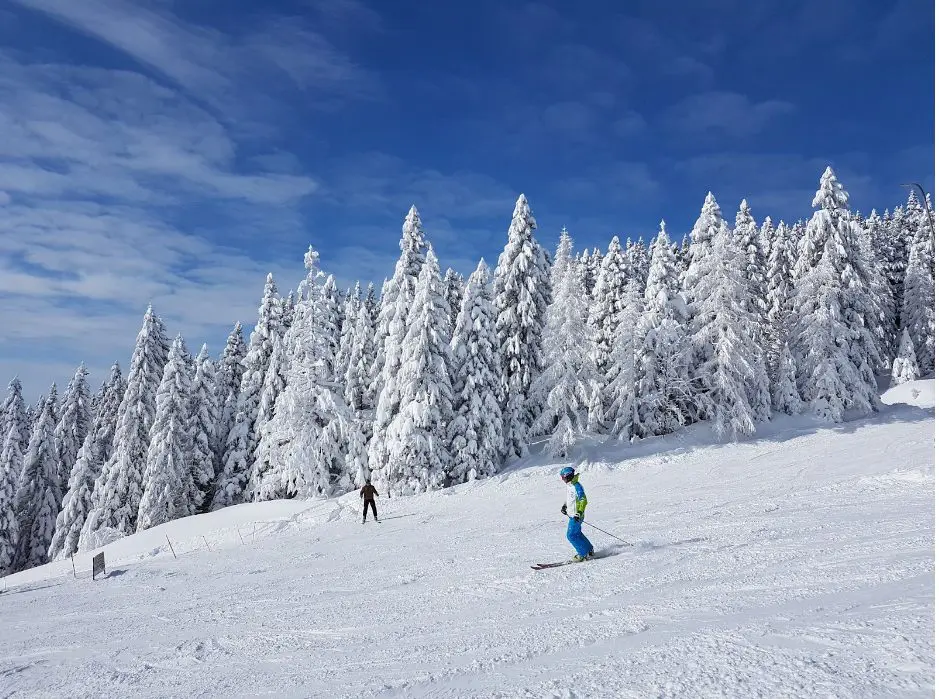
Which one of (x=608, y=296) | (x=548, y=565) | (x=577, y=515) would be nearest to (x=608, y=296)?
(x=608, y=296)

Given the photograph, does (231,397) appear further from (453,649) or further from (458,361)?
(453,649)

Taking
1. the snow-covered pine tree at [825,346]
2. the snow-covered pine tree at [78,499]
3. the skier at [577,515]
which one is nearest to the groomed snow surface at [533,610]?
the skier at [577,515]

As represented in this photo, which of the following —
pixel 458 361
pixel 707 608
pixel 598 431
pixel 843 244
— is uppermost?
pixel 843 244

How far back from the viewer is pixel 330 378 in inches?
1293

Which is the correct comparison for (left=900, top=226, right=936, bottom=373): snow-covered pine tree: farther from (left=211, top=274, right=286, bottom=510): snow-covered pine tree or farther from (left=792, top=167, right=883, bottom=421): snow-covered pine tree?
(left=211, top=274, right=286, bottom=510): snow-covered pine tree

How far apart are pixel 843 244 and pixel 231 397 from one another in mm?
44176

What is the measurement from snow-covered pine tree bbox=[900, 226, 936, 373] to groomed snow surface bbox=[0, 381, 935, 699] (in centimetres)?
3662

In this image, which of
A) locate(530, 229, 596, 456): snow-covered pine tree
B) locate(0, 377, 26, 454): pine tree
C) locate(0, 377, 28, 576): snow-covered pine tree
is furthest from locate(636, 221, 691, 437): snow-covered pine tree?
locate(0, 377, 26, 454): pine tree

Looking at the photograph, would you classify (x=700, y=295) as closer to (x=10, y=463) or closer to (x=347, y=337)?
(x=347, y=337)

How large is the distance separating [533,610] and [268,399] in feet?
103

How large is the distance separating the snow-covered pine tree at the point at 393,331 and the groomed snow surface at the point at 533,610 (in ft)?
32.5

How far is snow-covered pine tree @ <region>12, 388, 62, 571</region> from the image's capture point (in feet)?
142

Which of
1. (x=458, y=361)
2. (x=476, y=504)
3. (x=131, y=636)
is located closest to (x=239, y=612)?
(x=131, y=636)

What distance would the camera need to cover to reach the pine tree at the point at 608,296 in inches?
1615
